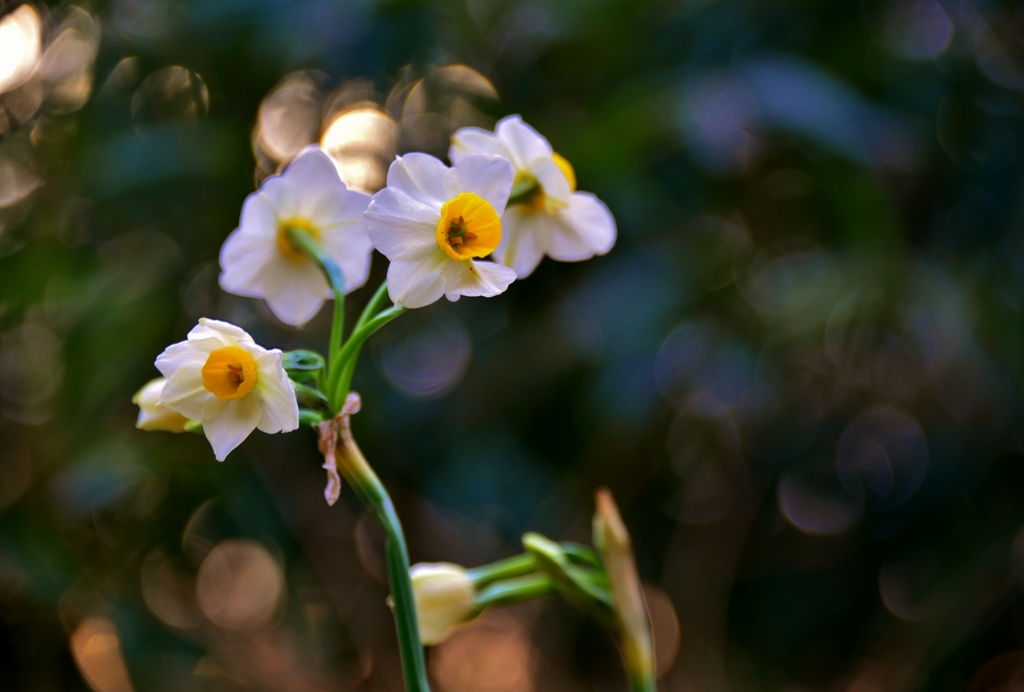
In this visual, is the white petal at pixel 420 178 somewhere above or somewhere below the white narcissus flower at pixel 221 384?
above

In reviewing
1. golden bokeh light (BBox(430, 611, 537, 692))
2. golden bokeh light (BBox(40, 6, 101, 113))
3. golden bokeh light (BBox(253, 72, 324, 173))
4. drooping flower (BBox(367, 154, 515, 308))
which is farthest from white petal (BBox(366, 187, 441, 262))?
golden bokeh light (BBox(430, 611, 537, 692))

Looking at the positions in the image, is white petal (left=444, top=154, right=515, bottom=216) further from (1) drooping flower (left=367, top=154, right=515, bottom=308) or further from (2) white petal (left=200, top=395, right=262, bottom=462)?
(2) white petal (left=200, top=395, right=262, bottom=462)

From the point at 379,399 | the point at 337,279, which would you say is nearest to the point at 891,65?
the point at 379,399

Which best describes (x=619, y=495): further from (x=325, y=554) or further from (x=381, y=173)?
(x=381, y=173)

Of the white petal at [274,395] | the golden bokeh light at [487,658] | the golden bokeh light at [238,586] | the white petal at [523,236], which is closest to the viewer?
the white petal at [274,395]

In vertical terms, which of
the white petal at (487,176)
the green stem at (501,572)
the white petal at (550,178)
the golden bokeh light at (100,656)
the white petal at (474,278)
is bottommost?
the golden bokeh light at (100,656)

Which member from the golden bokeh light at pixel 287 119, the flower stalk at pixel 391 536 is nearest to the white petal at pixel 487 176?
the flower stalk at pixel 391 536

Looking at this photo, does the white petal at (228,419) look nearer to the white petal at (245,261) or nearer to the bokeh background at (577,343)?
the white petal at (245,261)
